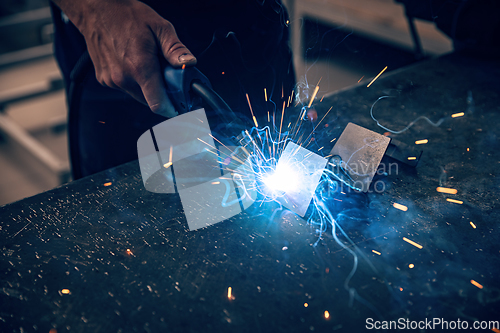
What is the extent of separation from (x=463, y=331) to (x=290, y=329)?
29 centimetres

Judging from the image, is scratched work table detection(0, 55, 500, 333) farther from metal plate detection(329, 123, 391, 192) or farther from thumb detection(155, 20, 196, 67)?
thumb detection(155, 20, 196, 67)

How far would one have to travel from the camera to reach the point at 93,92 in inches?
Result: 55.6

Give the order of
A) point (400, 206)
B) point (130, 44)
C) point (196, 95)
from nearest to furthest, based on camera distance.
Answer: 1. point (400, 206)
2. point (196, 95)
3. point (130, 44)

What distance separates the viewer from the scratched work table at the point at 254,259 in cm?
60

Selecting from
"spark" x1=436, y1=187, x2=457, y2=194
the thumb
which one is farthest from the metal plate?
the thumb

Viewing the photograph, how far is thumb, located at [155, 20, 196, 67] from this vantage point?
0.93 m

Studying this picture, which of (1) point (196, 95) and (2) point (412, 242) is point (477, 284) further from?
(1) point (196, 95)

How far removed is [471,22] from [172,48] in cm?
147

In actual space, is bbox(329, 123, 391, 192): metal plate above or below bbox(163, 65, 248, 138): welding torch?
below

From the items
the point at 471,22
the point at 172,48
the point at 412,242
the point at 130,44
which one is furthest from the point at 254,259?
the point at 471,22

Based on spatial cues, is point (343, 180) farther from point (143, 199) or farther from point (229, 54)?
point (229, 54)

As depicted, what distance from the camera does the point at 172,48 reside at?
3.30ft

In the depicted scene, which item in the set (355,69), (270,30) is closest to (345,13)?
(355,69)

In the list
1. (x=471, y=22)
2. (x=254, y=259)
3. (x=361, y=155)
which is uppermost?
(x=471, y=22)
